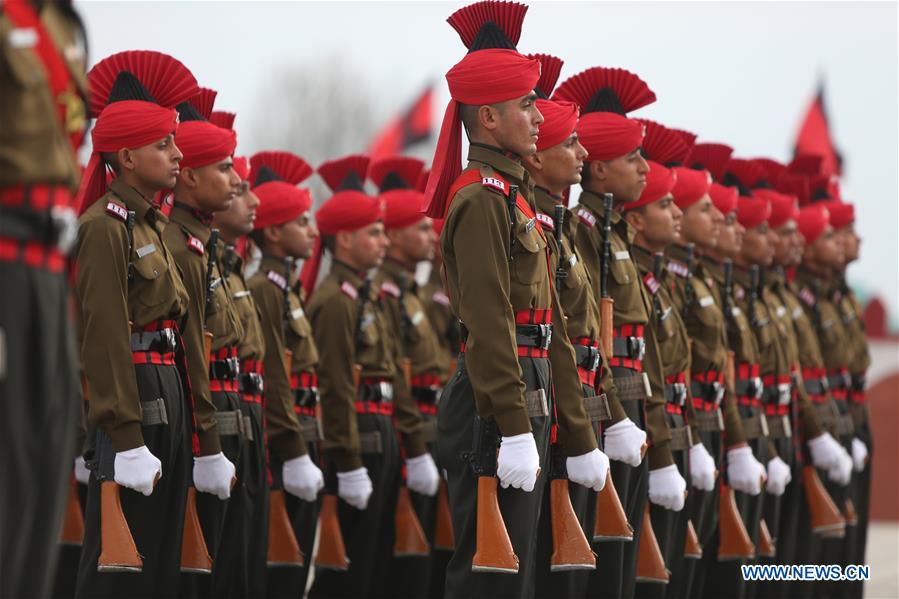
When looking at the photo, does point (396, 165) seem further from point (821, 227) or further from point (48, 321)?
point (48, 321)

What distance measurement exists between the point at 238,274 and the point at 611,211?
80.8 inches

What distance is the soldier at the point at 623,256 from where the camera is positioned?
23.7 ft

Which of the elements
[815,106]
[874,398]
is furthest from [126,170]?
[874,398]

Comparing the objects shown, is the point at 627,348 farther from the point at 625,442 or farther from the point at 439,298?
the point at 439,298

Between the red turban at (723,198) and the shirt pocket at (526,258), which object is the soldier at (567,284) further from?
the red turban at (723,198)

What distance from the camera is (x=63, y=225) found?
12.4 ft

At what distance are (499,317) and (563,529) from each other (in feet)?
3.21

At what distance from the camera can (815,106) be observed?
1616cm

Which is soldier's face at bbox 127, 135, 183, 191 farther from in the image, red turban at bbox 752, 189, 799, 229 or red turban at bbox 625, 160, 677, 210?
red turban at bbox 752, 189, 799, 229

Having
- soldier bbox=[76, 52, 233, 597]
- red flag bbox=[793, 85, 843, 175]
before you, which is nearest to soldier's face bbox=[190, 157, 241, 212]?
soldier bbox=[76, 52, 233, 597]

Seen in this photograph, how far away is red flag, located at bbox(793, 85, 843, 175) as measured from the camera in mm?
16078

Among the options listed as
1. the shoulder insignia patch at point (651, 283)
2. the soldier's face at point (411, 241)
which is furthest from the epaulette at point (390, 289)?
the shoulder insignia patch at point (651, 283)

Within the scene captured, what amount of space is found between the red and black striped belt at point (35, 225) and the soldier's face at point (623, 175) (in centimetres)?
418

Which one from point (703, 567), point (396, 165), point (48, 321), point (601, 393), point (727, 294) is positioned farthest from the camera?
point (396, 165)
